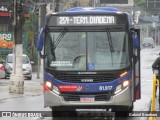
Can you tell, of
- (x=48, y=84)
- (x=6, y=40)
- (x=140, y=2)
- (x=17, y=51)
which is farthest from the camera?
(x=140, y=2)

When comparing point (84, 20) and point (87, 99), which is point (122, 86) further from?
point (84, 20)

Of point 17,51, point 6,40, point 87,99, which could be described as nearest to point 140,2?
point 6,40

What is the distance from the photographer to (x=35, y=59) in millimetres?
48750

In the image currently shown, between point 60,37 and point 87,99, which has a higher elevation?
point 60,37

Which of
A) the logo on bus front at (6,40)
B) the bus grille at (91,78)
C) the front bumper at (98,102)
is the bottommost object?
the logo on bus front at (6,40)

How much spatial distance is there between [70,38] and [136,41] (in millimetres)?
1780

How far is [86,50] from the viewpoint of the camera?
14828mm

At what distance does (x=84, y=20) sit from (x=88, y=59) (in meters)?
1.08

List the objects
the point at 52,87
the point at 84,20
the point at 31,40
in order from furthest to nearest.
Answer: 1. the point at 31,40
2. the point at 84,20
3. the point at 52,87

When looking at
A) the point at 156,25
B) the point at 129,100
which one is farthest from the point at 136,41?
the point at 156,25

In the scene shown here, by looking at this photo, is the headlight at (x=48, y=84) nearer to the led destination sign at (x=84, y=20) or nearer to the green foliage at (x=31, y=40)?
the led destination sign at (x=84, y=20)

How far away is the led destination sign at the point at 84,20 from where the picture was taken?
15.0 meters

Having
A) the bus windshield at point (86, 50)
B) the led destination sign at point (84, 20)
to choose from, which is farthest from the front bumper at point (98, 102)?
the led destination sign at point (84, 20)

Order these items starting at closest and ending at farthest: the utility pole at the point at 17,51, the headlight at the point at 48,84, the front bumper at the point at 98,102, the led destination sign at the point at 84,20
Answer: the front bumper at the point at 98,102, the headlight at the point at 48,84, the led destination sign at the point at 84,20, the utility pole at the point at 17,51
